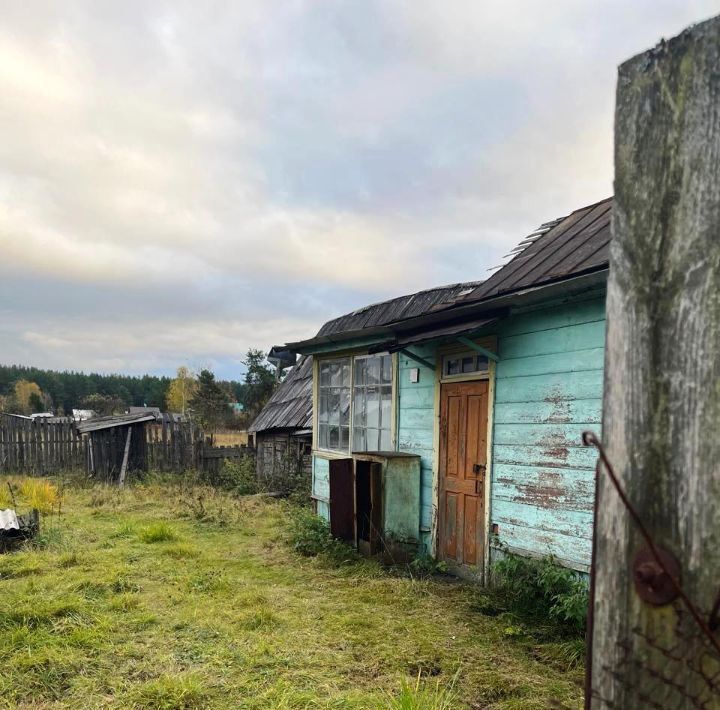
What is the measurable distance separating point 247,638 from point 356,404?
13.8 feet

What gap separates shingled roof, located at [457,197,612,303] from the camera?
5352mm

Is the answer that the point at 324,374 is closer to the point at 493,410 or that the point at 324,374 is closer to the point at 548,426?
the point at 493,410

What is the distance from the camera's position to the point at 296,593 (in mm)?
5738

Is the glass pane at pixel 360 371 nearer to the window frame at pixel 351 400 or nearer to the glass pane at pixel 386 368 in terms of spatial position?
the window frame at pixel 351 400

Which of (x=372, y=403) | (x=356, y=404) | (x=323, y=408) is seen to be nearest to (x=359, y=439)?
(x=356, y=404)

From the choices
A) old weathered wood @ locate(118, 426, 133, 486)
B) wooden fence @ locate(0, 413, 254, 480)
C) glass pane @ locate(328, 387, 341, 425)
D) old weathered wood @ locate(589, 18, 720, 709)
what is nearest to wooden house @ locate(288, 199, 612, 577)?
glass pane @ locate(328, 387, 341, 425)

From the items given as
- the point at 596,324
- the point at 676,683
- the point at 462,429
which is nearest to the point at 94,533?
the point at 462,429

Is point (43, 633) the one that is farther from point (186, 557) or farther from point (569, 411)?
point (569, 411)

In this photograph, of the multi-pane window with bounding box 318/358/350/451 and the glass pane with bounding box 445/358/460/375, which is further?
the multi-pane window with bounding box 318/358/350/451

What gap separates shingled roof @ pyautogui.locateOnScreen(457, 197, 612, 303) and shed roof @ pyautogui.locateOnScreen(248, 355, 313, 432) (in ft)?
22.2

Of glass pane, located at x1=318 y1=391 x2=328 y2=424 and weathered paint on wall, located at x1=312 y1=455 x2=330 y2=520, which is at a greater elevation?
glass pane, located at x1=318 y1=391 x2=328 y2=424

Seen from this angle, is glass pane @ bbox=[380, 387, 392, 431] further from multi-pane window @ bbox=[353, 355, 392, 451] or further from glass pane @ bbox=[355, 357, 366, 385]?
glass pane @ bbox=[355, 357, 366, 385]

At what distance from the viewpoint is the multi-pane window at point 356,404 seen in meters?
7.75

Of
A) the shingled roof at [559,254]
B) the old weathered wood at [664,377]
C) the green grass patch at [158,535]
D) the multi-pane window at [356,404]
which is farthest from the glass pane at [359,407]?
the old weathered wood at [664,377]
